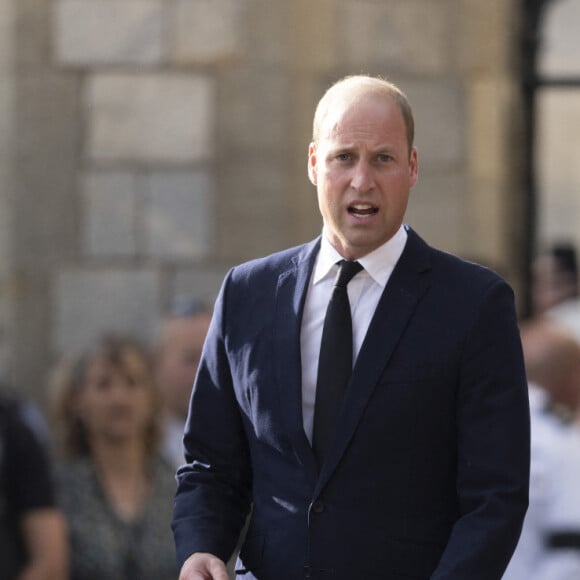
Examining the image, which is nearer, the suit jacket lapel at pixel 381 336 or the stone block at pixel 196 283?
the suit jacket lapel at pixel 381 336

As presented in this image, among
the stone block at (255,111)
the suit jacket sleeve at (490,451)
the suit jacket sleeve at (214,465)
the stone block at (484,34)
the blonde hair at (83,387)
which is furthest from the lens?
the stone block at (484,34)

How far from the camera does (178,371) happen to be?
6.07 m

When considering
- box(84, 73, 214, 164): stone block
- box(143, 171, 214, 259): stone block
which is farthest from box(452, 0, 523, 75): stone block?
box(143, 171, 214, 259): stone block

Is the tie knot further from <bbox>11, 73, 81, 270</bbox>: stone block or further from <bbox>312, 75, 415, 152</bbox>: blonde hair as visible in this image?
<bbox>11, 73, 81, 270</bbox>: stone block

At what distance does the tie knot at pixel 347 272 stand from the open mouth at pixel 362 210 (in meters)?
0.10

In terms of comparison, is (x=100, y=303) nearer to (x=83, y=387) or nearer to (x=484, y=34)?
(x=83, y=387)

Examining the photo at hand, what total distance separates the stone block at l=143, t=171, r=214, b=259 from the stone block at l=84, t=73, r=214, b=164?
9 cm

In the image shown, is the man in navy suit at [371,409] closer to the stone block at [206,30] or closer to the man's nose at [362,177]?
the man's nose at [362,177]

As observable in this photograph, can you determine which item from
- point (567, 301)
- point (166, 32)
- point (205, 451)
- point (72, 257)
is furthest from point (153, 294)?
point (205, 451)

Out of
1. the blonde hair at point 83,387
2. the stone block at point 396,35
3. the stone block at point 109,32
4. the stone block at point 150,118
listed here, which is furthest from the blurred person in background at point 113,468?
the stone block at point 396,35

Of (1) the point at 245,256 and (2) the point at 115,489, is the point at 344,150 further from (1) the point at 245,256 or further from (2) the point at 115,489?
(1) the point at 245,256

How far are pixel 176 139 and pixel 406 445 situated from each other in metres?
4.14

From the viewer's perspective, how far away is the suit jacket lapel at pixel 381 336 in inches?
120

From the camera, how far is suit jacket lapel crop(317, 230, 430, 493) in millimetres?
3043
